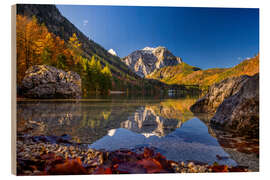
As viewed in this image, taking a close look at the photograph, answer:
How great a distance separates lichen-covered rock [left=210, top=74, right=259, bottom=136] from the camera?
4.47m

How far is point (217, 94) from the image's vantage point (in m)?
8.38

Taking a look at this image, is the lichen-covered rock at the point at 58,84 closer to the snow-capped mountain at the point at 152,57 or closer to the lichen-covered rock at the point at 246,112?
the snow-capped mountain at the point at 152,57

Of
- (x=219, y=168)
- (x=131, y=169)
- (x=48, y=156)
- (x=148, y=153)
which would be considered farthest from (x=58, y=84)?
(x=219, y=168)

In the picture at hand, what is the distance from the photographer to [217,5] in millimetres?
4867

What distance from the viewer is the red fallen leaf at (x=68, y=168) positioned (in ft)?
10.2

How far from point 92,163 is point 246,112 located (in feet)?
15.7

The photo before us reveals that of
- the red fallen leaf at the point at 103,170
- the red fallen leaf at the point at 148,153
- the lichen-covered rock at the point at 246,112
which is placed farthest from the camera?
the lichen-covered rock at the point at 246,112

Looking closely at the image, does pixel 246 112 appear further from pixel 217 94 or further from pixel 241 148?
pixel 217 94

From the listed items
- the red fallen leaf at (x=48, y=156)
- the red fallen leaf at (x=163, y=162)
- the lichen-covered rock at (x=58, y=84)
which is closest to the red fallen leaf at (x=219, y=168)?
the red fallen leaf at (x=163, y=162)

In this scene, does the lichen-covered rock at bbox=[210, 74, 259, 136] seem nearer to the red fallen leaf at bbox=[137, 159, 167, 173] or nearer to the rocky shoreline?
the rocky shoreline

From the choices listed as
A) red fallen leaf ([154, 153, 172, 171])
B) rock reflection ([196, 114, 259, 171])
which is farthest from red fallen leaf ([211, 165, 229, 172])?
red fallen leaf ([154, 153, 172, 171])

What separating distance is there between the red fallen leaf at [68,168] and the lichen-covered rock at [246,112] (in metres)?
4.74

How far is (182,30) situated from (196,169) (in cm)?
512

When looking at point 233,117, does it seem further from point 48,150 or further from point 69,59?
point 69,59
